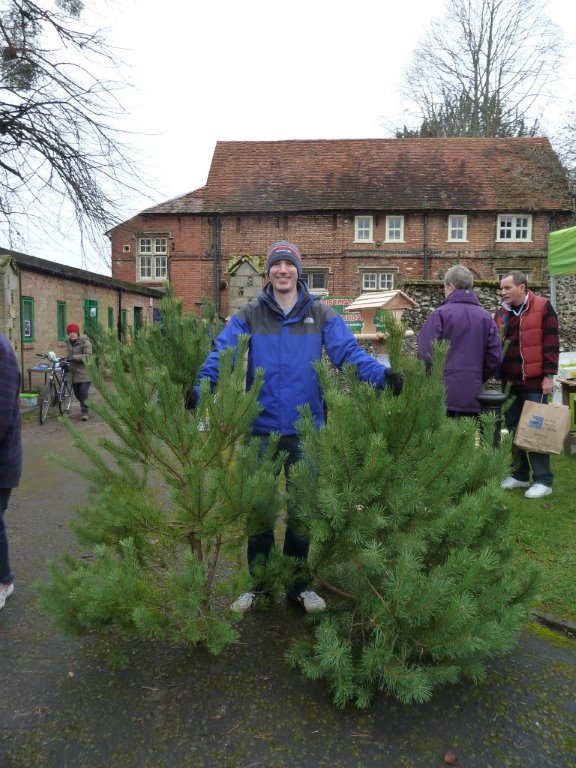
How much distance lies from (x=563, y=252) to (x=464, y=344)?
3096 mm

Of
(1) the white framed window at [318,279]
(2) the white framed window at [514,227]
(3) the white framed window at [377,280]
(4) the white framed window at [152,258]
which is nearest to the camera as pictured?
(2) the white framed window at [514,227]

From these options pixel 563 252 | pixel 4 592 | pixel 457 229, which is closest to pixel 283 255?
pixel 4 592

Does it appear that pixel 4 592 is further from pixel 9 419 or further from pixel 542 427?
pixel 542 427

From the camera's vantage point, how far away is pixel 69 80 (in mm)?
11305

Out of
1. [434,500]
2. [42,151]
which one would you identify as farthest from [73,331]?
[434,500]

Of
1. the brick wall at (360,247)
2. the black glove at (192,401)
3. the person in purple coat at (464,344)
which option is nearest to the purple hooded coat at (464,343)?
the person in purple coat at (464,344)

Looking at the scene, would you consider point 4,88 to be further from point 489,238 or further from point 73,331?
point 489,238

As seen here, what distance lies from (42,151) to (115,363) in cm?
1087

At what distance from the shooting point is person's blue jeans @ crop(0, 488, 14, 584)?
3.41m

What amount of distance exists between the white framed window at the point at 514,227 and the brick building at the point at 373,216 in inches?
1.7

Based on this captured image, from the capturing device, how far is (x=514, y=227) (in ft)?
85.3

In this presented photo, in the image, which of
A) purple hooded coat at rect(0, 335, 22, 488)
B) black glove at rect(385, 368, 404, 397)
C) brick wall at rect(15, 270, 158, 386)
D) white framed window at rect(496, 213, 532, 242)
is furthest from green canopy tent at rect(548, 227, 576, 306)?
white framed window at rect(496, 213, 532, 242)

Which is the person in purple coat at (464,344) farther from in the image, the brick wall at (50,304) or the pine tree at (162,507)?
the brick wall at (50,304)

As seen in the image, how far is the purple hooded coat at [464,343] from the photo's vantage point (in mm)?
4801
